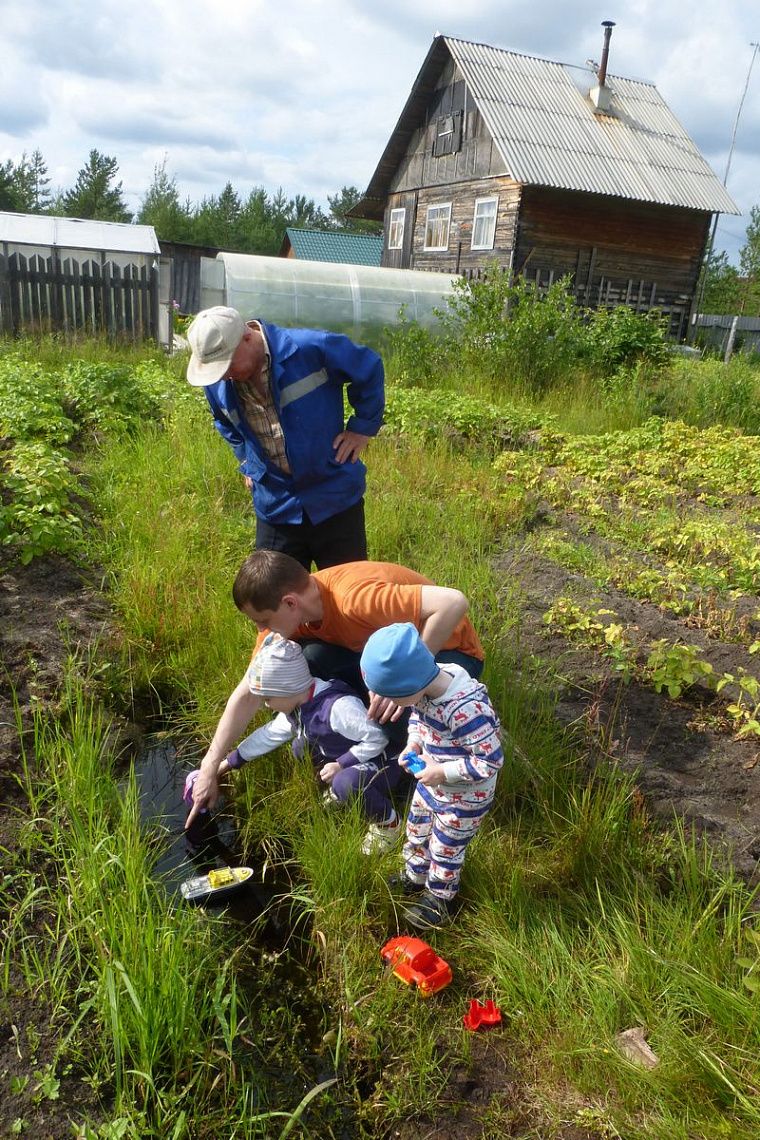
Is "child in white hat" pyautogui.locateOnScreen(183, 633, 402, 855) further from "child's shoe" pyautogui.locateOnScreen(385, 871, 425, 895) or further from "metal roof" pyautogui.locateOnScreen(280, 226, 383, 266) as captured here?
"metal roof" pyautogui.locateOnScreen(280, 226, 383, 266)

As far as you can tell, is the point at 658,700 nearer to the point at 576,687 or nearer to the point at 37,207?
the point at 576,687

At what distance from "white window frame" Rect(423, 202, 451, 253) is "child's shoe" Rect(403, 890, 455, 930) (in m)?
19.2

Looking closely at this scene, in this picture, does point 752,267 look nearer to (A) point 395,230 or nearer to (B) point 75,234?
(A) point 395,230

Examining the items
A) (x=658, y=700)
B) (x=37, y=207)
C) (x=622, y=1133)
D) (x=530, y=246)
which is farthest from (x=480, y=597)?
(x=37, y=207)

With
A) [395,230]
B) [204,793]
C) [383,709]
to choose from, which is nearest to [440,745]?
[383,709]

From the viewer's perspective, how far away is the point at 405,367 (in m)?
9.72

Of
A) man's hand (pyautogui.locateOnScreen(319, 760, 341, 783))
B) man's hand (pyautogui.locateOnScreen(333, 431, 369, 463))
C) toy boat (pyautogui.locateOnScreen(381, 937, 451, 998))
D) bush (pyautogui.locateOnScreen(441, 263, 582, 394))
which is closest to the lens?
toy boat (pyautogui.locateOnScreen(381, 937, 451, 998))

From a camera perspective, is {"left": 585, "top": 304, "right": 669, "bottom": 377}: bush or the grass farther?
{"left": 585, "top": 304, "right": 669, "bottom": 377}: bush

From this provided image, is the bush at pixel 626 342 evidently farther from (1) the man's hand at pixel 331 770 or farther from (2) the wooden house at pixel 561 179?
(1) the man's hand at pixel 331 770

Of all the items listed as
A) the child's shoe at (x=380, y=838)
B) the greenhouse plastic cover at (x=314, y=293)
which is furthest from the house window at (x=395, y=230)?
the child's shoe at (x=380, y=838)

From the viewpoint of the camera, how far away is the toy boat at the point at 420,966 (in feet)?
6.76

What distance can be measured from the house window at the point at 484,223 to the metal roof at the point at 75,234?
7.14 m

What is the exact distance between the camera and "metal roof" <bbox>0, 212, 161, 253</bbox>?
49.1 ft

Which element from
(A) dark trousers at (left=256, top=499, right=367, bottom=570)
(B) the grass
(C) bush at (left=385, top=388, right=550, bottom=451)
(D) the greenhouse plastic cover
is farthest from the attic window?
(B) the grass
